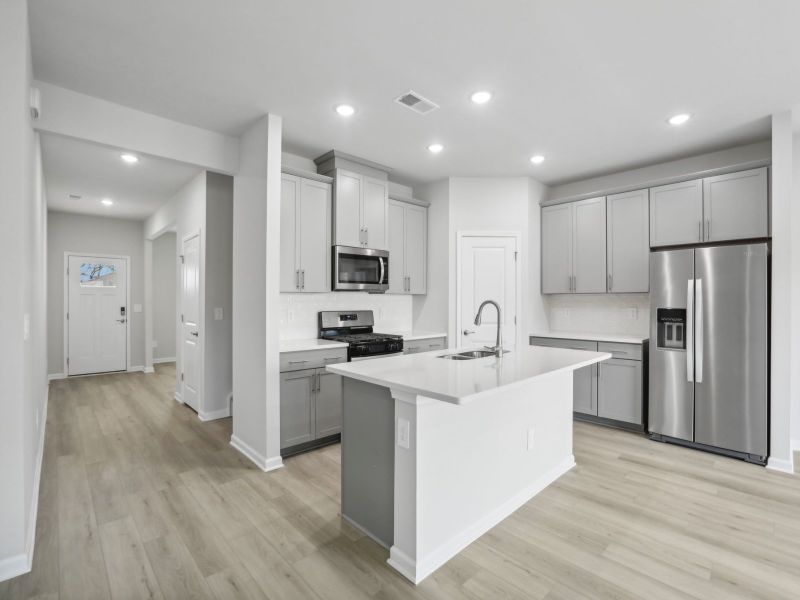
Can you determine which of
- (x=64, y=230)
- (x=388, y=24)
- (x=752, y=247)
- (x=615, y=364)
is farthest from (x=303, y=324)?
(x=64, y=230)

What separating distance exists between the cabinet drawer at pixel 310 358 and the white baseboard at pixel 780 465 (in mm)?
3487

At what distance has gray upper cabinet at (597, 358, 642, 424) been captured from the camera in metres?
4.02

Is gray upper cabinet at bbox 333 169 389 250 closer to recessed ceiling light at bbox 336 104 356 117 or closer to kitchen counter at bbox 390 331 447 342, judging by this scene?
recessed ceiling light at bbox 336 104 356 117

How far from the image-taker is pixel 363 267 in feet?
14.3

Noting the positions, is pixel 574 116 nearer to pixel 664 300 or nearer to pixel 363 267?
pixel 664 300

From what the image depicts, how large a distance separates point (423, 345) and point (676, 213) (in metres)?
2.83

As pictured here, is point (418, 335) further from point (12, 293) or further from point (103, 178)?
point (103, 178)

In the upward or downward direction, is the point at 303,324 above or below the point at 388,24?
below

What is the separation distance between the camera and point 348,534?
2289mm

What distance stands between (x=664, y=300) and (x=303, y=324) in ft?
11.3

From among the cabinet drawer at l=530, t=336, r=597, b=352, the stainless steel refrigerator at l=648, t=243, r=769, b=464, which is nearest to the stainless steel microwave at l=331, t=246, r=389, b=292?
the cabinet drawer at l=530, t=336, r=597, b=352

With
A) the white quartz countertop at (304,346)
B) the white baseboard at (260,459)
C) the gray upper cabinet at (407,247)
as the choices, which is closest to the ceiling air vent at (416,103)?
the gray upper cabinet at (407,247)

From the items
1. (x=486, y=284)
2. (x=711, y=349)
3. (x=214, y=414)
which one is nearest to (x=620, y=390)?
(x=711, y=349)

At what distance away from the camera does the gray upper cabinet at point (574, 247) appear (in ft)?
14.9
